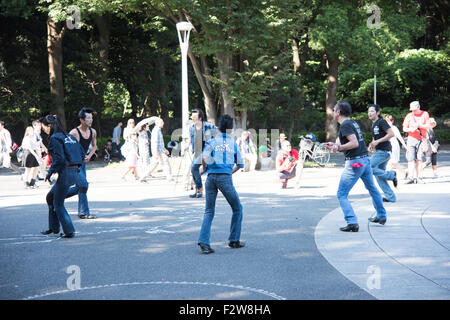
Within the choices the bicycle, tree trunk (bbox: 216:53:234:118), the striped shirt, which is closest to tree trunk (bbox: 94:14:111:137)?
tree trunk (bbox: 216:53:234:118)

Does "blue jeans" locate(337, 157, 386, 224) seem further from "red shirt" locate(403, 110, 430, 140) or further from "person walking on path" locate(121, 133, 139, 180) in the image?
"person walking on path" locate(121, 133, 139, 180)

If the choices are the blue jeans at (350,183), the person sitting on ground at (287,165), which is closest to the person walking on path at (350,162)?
the blue jeans at (350,183)

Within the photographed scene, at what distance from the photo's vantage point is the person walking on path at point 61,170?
790 centimetres

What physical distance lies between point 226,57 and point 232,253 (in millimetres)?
17217

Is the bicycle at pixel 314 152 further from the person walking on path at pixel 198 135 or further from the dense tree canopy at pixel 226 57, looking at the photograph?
the person walking on path at pixel 198 135

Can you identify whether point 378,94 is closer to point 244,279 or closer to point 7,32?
point 7,32

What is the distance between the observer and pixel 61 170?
26.1 ft

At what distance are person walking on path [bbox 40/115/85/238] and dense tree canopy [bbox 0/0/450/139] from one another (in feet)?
45.3

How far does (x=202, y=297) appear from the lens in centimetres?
A: 498

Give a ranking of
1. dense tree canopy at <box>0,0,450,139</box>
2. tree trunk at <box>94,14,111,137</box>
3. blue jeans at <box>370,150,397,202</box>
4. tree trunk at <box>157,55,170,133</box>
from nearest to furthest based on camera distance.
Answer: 1. blue jeans at <box>370,150,397,202</box>
2. dense tree canopy at <box>0,0,450,139</box>
3. tree trunk at <box>94,14,111,137</box>
4. tree trunk at <box>157,55,170,133</box>

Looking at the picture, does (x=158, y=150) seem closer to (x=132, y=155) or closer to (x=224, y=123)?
(x=132, y=155)

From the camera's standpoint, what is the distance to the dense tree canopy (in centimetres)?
2233

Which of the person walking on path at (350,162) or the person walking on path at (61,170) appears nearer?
the person walking on path at (61,170)

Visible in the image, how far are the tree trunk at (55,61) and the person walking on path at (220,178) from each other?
937 inches
